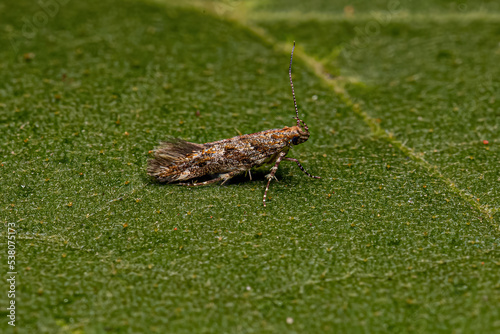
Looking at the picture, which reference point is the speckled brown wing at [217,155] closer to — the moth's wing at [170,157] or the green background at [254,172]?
the moth's wing at [170,157]

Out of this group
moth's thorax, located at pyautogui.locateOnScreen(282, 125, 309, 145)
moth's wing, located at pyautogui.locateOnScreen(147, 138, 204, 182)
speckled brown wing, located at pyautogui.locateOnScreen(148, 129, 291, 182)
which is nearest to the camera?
moth's wing, located at pyautogui.locateOnScreen(147, 138, 204, 182)

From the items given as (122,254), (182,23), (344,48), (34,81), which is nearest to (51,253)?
(122,254)

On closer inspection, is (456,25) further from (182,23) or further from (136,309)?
(136,309)

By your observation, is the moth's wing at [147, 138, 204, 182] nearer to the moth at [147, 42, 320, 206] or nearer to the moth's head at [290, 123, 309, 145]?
the moth at [147, 42, 320, 206]

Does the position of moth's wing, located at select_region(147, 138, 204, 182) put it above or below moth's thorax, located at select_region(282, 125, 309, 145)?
below

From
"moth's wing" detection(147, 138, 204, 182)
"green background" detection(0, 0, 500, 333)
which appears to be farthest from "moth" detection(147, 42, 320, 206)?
"green background" detection(0, 0, 500, 333)

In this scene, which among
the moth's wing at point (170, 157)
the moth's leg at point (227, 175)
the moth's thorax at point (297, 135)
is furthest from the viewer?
the moth's thorax at point (297, 135)

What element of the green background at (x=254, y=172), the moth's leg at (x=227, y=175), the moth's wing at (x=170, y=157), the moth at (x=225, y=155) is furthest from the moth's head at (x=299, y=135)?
the moth's wing at (x=170, y=157)

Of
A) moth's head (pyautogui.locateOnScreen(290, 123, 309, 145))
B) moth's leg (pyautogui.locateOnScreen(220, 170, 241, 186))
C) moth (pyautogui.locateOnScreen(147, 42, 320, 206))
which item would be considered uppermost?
moth's head (pyautogui.locateOnScreen(290, 123, 309, 145))
